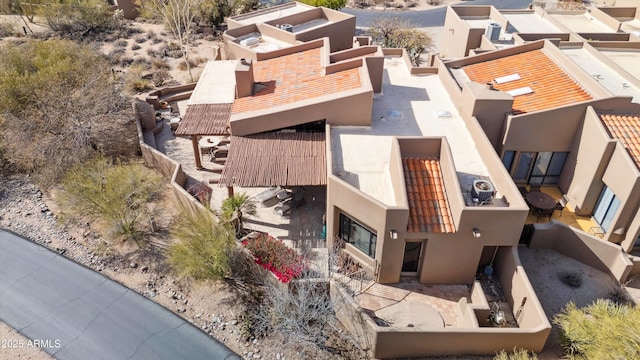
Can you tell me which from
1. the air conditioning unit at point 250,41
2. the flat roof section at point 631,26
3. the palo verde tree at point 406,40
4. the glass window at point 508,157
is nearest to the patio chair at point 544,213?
the glass window at point 508,157

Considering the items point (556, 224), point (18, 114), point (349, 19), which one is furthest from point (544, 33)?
point (18, 114)

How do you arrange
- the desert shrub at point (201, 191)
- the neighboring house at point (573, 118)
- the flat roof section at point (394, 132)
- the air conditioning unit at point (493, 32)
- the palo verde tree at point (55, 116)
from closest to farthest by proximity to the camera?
the flat roof section at point (394, 132) < the neighboring house at point (573, 118) < the desert shrub at point (201, 191) < the palo verde tree at point (55, 116) < the air conditioning unit at point (493, 32)

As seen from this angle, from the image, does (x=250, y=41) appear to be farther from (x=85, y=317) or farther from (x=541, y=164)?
(x=85, y=317)

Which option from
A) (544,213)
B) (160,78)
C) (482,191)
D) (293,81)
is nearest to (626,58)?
(544,213)

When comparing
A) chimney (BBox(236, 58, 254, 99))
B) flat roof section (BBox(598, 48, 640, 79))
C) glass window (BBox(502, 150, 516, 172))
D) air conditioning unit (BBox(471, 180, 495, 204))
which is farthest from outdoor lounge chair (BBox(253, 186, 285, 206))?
flat roof section (BBox(598, 48, 640, 79))

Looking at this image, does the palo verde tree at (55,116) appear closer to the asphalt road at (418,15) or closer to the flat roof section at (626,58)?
the flat roof section at (626,58)
